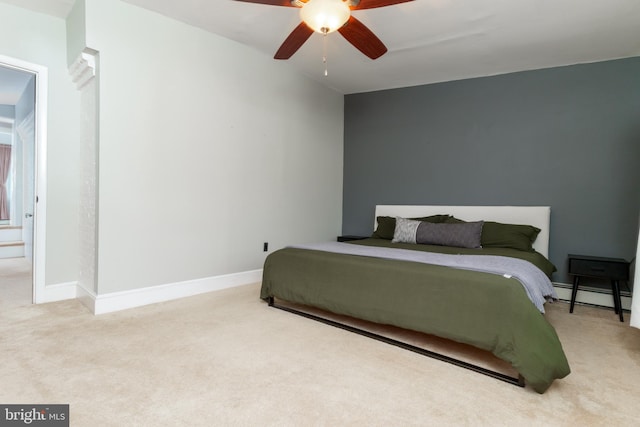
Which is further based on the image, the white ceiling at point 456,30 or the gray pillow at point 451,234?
the gray pillow at point 451,234

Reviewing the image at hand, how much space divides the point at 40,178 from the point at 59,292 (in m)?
1.06

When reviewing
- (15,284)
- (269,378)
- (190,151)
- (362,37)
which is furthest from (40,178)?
(362,37)

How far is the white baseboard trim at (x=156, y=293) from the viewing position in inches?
112

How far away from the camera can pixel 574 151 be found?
12.1ft

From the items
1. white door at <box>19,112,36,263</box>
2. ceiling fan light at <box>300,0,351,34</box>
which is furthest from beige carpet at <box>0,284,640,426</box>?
white door at <box>19,112,36,263</box>

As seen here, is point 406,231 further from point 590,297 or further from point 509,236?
point 590,297

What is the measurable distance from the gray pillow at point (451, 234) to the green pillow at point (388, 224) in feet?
1.17

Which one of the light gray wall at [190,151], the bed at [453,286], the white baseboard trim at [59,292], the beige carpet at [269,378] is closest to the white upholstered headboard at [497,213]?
the bed at [453,286]

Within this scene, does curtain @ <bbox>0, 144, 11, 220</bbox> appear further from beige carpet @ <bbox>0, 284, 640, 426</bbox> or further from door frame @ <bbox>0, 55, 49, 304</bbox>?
beige carpet @ <bbox>0, 284, 640, 426</bbox>

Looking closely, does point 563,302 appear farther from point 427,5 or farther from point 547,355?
point 427,5

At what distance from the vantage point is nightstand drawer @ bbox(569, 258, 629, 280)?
3049 millimetres

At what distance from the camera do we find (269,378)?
186 centimetres

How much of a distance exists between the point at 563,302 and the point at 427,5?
328 cm

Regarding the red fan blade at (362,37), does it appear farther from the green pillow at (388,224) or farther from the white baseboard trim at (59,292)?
the white baseboard trim at (59,292)
